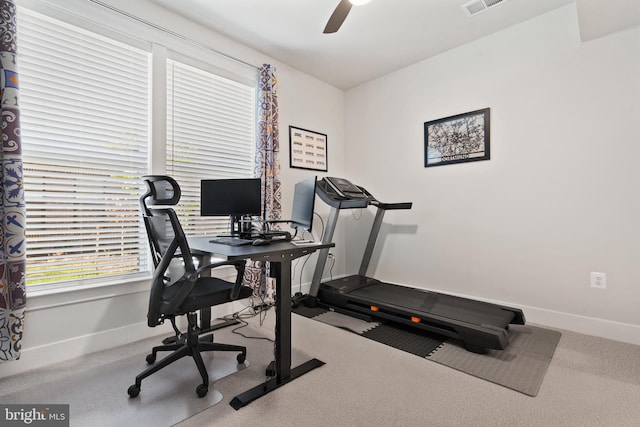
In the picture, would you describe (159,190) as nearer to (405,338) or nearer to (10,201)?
→ (10,201)

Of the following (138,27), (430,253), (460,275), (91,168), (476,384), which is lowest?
(476,384)

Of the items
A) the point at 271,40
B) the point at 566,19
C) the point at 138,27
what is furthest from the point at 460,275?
the point at 138,27

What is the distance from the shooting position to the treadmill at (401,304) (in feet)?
7.25

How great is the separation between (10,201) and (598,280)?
13.7ft

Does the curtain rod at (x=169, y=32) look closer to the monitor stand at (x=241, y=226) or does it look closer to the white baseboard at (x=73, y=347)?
the monitor stand at (x=241, y=226)

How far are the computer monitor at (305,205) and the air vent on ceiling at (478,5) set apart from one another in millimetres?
1939

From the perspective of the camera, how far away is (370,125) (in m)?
3.99

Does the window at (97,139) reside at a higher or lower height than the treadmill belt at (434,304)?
higher

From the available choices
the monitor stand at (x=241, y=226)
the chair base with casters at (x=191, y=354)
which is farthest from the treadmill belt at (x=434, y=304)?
the chair base with casters at (x=191, y=354)

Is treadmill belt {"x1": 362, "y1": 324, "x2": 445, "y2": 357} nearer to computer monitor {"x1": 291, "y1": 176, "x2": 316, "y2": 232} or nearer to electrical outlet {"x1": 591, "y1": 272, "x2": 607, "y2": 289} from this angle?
computer monitor {"x1": 291, "y1": 176, "x2": 316, "y2": 232}

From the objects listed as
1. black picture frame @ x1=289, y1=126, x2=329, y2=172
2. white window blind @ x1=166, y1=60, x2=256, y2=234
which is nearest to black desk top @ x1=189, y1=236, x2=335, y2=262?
white window blind @ x1=166, y1=60, x2=256, y2=234

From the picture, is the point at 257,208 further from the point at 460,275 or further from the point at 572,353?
the point at 572,353

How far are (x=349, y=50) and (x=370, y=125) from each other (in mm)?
1011

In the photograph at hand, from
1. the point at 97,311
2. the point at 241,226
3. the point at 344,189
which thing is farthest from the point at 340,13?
the point at 97,311
